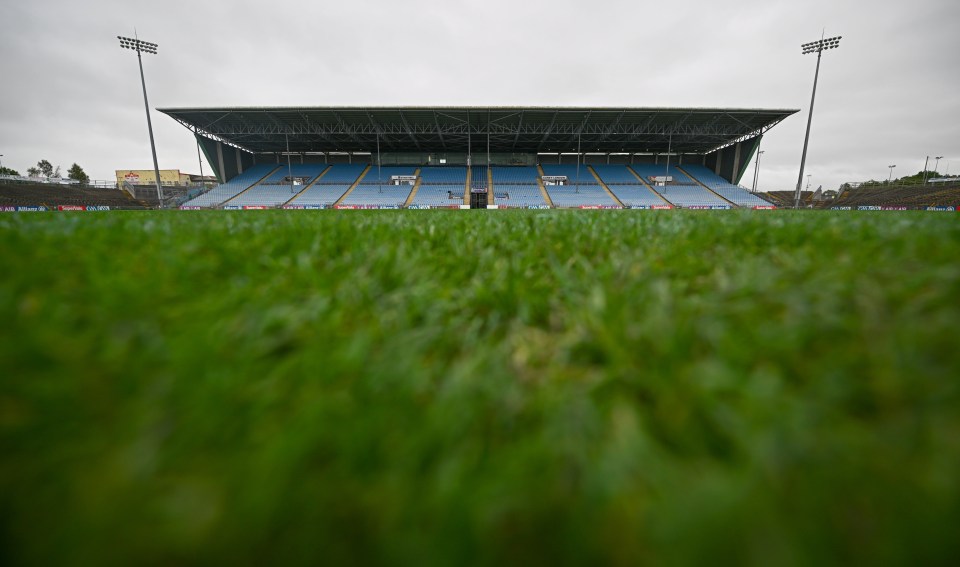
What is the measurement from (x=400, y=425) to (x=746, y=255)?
5.38 ft

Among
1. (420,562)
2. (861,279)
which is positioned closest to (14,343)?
(420,562)

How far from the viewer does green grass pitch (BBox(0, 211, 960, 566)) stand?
348 mm

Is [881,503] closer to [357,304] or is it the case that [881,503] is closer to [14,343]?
[357,304]

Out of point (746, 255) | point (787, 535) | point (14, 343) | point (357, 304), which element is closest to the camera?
point (787, 535)

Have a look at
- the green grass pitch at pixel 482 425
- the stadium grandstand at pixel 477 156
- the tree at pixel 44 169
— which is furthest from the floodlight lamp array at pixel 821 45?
the tree at pixel 44 169

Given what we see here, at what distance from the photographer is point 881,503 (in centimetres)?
36

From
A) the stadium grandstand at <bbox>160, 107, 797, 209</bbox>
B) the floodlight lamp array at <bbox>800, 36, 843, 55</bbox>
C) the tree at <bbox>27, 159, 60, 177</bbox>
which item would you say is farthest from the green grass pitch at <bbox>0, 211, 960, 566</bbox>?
the tree at <bbox>27, 159, 60, 177</bbox>

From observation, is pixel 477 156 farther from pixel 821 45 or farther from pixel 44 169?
pixel 44 169

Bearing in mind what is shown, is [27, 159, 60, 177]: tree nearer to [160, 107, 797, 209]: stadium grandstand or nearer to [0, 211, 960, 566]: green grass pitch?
[160, 107, 797, 209]: stadium grandstand

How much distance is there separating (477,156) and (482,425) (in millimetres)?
36191

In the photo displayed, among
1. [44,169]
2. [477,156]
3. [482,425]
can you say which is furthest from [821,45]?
[44,169]

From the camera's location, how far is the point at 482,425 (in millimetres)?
519

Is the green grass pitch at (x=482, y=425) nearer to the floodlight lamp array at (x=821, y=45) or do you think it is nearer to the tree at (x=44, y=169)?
the floodlight lamp array at (x=821, y=45)

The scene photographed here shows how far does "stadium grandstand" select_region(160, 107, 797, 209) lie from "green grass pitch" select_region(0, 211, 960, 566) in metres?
25.5
